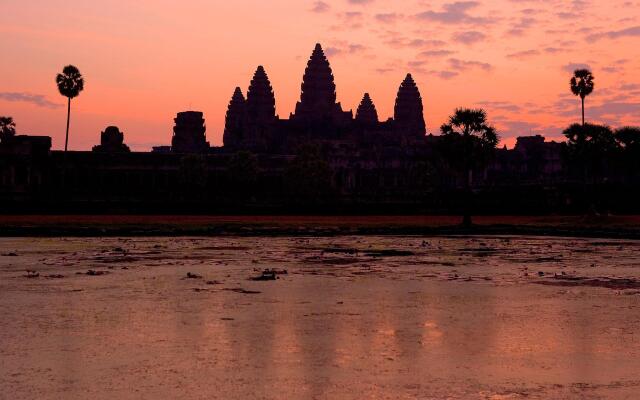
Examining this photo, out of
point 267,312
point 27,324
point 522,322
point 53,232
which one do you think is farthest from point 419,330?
point 53,232

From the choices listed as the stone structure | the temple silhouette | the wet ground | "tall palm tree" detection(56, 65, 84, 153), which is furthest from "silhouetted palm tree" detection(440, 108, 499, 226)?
the stone structure

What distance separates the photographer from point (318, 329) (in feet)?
49.6

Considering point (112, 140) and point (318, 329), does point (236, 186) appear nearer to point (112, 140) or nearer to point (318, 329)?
point (112, 140)

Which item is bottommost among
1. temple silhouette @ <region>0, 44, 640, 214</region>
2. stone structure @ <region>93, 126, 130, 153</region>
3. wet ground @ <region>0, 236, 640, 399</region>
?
wet ground @ <region>0, 236, 640, 399</region>

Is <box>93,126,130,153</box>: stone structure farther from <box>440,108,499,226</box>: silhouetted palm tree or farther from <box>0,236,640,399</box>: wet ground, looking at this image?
<box>0,236,640,399</box>: wet ground

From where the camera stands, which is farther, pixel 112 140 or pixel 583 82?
pixel 112 140

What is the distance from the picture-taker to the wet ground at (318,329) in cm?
1098

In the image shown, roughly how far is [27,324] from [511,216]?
224 feet

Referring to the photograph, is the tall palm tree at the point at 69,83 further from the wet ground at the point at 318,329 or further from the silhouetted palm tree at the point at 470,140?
the wet ground at the point at 318,329

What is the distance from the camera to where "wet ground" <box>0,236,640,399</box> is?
1098 centimetres

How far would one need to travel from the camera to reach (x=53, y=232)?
159 feet

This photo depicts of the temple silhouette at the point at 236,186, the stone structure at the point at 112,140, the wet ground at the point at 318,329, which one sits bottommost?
the wet ground at the point at 318,329

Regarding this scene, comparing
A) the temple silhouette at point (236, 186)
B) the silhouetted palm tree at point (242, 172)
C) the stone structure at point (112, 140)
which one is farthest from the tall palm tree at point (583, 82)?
the stone structure at point (112, 140)

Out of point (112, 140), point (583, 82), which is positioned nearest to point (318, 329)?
point (583, 82)
